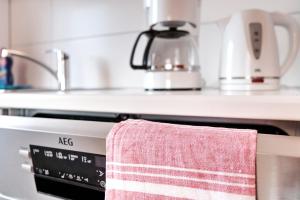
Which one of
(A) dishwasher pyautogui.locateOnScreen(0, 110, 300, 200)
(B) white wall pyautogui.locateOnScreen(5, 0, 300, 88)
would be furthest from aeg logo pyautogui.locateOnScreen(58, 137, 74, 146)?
(B) white wall pyautogui.locateOnScreen(5, 0, 300, 88)

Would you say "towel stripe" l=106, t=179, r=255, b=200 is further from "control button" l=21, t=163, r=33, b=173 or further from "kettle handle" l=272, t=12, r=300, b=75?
"kettle handle" l=272, t=12, r=300, b=75

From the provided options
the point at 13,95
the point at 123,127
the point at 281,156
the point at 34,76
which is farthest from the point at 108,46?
the point at 281,156

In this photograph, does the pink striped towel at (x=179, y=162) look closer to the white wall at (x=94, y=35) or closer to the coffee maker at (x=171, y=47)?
the coffee maker at (x=171, y=47)

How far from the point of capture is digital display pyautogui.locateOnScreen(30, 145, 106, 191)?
0.52m

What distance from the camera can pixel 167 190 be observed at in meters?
0.41

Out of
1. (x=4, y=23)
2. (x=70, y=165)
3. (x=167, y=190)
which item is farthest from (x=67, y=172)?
(x=4, y=23)

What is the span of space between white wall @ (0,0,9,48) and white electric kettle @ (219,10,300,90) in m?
1.15

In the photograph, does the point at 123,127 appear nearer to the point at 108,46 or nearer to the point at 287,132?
the point at 287,132

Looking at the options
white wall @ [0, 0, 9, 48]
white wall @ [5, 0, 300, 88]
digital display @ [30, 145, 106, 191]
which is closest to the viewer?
digital display @ [30, 145, 106, 191]

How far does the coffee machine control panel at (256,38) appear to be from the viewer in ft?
2.18

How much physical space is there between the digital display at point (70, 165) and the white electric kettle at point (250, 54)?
1.06ft

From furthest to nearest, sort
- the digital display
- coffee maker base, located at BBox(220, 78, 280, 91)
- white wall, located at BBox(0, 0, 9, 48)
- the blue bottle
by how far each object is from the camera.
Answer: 1. white wall, located at BBox(0, 0, 9, 48)
2. the blue bottle
3. coffee maker base, located at BBox(220, 78, 280, 91)
4. the digital display

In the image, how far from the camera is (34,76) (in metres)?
1.47

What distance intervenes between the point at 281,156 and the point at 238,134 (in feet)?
0.18
